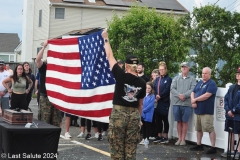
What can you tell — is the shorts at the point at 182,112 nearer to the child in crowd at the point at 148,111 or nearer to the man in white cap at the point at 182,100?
the man in white cap at the point at 182,100

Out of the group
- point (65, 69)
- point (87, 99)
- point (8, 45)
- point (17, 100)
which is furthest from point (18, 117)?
point (8, 45)

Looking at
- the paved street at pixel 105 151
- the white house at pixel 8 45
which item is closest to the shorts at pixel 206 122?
the paved street at pixel 105 151

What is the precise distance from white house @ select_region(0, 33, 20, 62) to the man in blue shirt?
2355 inches

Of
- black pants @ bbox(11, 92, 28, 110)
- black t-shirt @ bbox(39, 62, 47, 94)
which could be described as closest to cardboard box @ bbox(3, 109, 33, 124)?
black t-shirt @ bbox(39, 62, 47, 94)

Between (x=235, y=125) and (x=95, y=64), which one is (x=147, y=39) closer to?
(x=235, y=125)

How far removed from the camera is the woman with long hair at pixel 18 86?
12719 millimetres

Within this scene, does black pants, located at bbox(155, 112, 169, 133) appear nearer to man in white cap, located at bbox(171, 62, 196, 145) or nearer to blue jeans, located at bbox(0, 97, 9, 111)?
man in white cap, located at bbox(171, 62, 196, 145)

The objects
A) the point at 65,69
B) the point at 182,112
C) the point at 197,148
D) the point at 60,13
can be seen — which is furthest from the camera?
the point at 60,13

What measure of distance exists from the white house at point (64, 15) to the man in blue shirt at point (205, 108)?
3043 centimetres

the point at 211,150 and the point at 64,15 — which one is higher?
the point at 64,15

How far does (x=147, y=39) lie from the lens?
30109 millimetres

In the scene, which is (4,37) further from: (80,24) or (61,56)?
(61,56)

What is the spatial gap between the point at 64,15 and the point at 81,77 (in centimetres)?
3484

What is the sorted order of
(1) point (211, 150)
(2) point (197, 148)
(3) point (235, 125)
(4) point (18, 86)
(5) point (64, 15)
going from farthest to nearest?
1. (5) point (64, 15)
2. (4) point (18, 86)
3. (2) point (197, 148)
4. (1) point (211, 150)
5. (3) point (235, 125)
